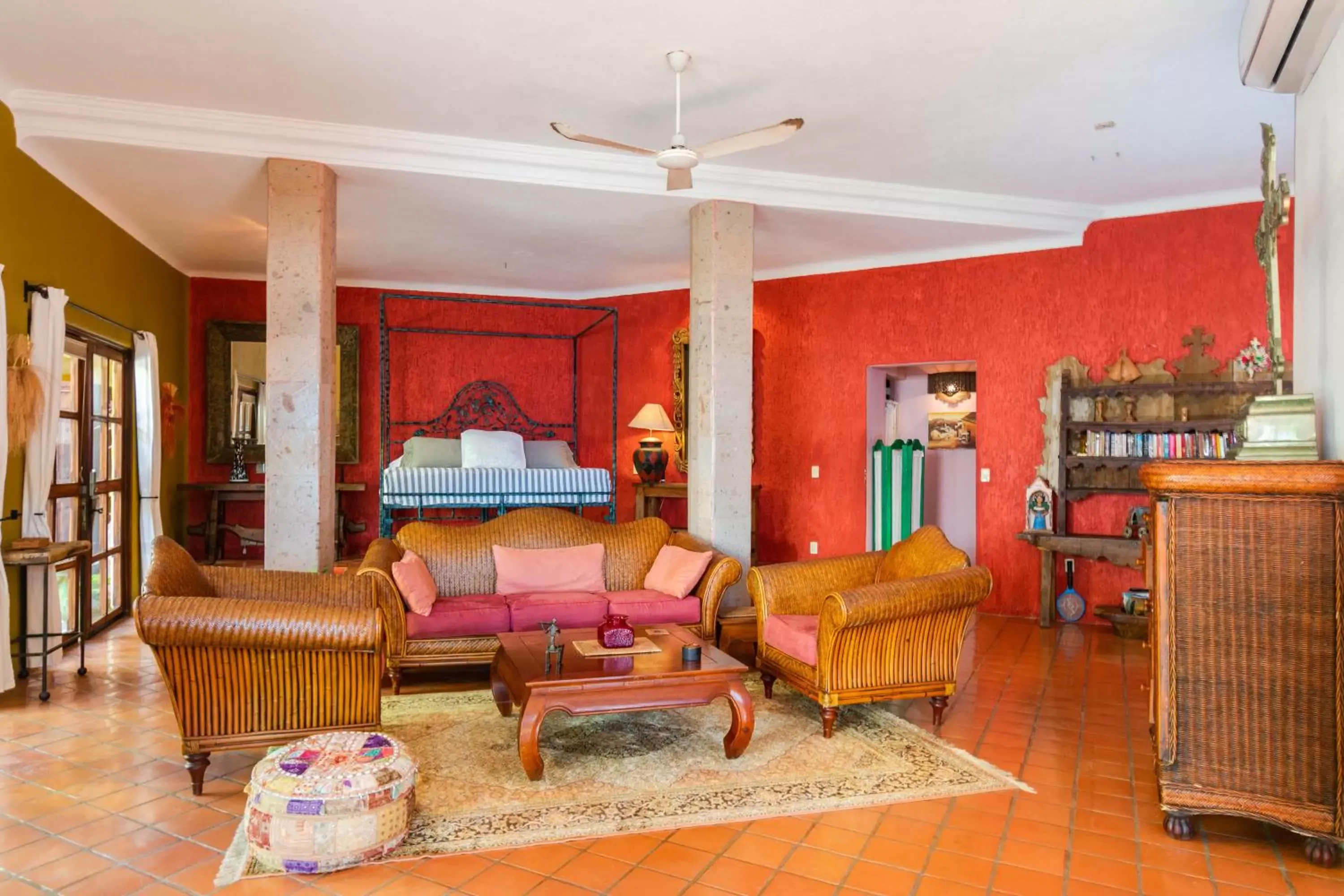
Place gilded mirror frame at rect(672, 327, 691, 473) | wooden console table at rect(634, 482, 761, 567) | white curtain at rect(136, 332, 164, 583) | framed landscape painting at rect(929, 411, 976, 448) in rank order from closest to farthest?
1. white curtain at rect(136, 332, 164, 583)
2. wooden console table at rect(634, 482, 761, 567)
3. gilded mirror frame at rect(672, 327, 691, 473)
4. framed landscape painting at rect(929, 411, 976, 448)

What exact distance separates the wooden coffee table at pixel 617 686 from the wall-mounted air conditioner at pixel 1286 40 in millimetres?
3457

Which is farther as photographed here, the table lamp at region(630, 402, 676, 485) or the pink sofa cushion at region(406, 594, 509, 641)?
the table lamp at region(630, 402, 676, 485)

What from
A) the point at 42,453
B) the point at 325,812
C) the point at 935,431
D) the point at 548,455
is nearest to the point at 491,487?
the point at 548,455

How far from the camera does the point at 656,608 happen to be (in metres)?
5.36

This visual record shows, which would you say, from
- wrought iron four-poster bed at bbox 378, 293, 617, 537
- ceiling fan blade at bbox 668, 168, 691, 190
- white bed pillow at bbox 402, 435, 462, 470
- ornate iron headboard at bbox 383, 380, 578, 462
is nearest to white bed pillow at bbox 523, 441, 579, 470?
wrought iron four-poster bed at bbox 378, 293, 617, 537

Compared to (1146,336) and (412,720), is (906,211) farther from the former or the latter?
(412,720)

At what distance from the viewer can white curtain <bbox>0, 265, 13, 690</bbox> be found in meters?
4.61

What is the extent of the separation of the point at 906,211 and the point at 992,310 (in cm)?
152

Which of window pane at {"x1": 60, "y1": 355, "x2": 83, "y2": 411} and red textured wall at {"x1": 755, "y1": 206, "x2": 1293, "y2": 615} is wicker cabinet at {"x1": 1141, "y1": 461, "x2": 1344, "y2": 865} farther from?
window pane at {"x1": 60, "y1": 355, "x2": 83, "y2": 411}

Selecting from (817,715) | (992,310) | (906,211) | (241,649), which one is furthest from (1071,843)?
(992,310)

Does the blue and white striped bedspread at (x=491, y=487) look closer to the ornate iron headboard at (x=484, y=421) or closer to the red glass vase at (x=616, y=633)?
the ornate iron headboard at (x=484, y=421)

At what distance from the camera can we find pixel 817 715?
460 centimetres

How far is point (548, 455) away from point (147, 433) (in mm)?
3728

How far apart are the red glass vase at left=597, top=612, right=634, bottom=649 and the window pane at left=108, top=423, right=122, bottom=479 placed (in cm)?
494
